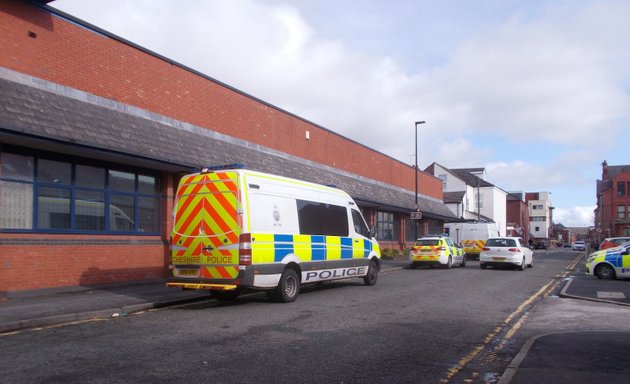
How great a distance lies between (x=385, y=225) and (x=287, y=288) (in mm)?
22829

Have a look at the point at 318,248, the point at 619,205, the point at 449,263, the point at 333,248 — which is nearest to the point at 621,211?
the point at 619,205

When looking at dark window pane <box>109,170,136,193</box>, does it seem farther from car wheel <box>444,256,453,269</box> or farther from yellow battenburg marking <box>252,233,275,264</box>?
car wheel <box>444,256,453,269</box>

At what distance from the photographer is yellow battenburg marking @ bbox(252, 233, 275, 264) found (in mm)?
10734

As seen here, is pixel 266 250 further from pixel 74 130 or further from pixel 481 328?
pixel 74 130

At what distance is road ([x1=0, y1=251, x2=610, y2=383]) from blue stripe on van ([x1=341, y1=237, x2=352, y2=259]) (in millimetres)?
1962

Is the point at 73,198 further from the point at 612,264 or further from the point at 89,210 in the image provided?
the point at 612,264

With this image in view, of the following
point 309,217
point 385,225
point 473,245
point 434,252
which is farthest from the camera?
point 473,245

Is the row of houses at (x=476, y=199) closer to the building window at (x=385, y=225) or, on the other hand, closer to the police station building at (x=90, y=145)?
the building window at (x=385, y=225)

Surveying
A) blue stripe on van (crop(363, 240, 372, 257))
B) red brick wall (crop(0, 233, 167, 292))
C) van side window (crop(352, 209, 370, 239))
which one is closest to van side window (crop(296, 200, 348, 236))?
van side window (crop(352, 209, 370, 239))

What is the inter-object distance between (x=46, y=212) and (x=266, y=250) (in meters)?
5.78

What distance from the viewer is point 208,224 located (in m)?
11.0

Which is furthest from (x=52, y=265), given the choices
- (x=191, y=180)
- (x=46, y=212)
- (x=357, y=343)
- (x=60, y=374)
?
(x=357, y=343)

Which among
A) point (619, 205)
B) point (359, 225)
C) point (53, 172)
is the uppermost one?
point (619, 205)

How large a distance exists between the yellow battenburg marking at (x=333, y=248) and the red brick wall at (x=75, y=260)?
5690 millimetres
